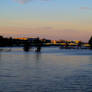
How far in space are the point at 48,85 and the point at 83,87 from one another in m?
2.66

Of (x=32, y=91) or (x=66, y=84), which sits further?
(x=66, y=84)

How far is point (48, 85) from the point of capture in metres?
16.2

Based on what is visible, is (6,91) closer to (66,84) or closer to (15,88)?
(15,88)

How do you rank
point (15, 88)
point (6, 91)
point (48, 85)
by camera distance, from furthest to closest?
point (48, 85) < point (15, 88) < point (6, 91)

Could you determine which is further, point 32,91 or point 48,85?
point 48,85

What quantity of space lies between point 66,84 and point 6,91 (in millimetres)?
4969

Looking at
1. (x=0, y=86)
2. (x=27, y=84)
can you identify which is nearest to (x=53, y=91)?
(x=27, y=84)

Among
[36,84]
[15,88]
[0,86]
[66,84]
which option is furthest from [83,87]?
[0,86]

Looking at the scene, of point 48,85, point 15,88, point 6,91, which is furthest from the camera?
point 48,85

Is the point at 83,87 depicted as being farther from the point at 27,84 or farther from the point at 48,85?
the point at 27,84

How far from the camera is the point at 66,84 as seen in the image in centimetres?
1661

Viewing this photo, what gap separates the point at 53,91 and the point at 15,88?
9.26ft

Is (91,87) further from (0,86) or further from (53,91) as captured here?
(0,86)

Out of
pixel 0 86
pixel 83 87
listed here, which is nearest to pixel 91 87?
pixel 83 87
